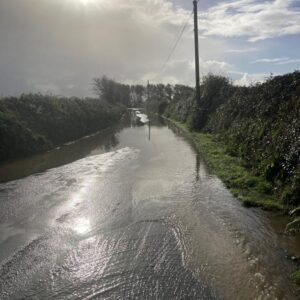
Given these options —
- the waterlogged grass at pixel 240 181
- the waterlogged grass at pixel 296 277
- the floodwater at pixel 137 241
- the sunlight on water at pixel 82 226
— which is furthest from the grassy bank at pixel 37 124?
the waterlogged grass at pixel 296 277

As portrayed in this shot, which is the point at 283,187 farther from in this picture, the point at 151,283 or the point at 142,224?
the point at 151,283

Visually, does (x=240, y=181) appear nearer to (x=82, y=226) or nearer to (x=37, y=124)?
(x=82, y=226)

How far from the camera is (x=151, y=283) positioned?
19.3 ft

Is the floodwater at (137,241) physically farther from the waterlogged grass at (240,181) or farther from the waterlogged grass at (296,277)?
the waterlogged grass at (240,181)

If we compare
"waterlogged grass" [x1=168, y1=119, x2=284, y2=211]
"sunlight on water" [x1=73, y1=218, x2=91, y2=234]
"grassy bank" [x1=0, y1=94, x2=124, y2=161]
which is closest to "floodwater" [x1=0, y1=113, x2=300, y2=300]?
"sunlight on water" [x1=73, y1=218, x2=91, y2=234]

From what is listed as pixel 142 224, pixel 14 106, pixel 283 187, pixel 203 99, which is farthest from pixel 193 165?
pixel 203 99

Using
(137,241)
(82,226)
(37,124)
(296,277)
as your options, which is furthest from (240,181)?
(37,124)

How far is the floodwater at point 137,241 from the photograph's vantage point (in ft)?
19.0

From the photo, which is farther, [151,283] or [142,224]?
[142,224]

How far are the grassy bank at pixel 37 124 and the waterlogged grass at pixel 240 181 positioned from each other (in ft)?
29.0

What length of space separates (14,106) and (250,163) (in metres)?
15.3

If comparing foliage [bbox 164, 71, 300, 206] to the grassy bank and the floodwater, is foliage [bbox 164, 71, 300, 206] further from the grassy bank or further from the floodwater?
the grassy bank

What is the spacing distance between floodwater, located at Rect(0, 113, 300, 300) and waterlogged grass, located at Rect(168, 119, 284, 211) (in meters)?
0.35

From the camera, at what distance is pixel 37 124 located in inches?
890
